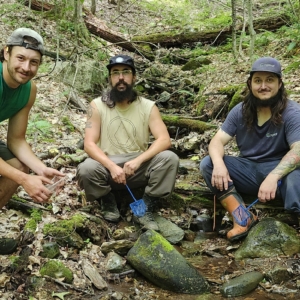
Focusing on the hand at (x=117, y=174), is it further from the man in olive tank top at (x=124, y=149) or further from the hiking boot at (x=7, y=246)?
the hiking boot at (x=7, y=246)

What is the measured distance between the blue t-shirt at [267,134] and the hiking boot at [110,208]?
162 cm

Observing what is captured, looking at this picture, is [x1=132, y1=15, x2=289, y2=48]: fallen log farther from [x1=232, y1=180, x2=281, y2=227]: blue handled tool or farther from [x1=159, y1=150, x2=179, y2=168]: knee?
[x1=232, y1=180, x2=281, y2=227]: blue handled tool

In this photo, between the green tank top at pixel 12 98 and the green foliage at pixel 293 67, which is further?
the green foliage at pixel 293 67

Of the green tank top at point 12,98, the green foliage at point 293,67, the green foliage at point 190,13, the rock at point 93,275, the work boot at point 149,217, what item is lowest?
the rock at point 93,275

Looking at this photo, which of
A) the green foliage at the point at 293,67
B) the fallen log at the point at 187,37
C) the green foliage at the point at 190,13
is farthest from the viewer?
the green foliage at the point at 190,13

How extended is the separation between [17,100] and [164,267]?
6.66 ft

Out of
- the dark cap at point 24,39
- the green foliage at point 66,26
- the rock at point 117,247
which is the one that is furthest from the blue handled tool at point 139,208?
the green foliage at point 66,26

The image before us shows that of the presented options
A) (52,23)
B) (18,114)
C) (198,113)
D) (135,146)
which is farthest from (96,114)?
(52,23)

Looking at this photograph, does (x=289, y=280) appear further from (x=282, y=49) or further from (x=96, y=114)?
(x=282, y=49)

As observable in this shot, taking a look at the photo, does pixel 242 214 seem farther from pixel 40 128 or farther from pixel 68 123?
pixel 68 123

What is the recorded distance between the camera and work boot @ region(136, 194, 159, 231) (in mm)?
4230

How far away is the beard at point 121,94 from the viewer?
473 centimetres

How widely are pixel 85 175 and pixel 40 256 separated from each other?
122cm

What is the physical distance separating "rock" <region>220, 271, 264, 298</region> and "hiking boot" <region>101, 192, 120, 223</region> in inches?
65.8
